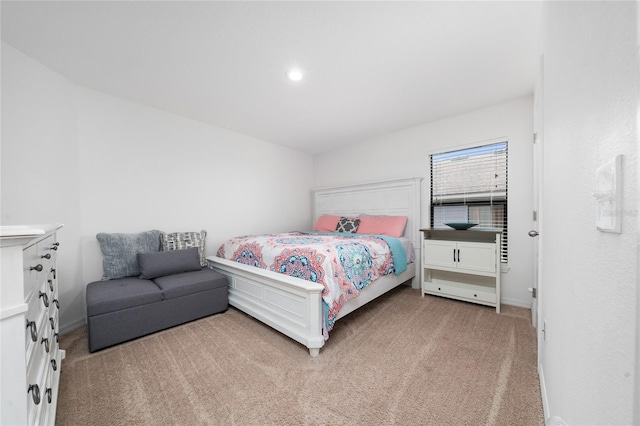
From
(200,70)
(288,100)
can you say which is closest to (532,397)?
(288,100)

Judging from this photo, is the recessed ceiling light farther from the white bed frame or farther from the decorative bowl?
the decorative bowl

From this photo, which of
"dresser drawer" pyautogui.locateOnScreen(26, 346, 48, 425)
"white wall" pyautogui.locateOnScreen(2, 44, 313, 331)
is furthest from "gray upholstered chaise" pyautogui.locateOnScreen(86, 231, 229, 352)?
"dresser drawer" pyautogui.locateOnScreen(26, 346, 48, 425)

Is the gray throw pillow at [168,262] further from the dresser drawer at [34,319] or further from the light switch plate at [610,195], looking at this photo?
the light switch plate at [610,195]

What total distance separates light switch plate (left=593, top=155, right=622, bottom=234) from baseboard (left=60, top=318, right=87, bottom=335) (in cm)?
358

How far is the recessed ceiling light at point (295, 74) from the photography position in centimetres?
220

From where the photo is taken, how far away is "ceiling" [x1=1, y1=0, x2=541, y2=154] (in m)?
1.58

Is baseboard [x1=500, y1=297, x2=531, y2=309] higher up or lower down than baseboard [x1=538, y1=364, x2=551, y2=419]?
lower down

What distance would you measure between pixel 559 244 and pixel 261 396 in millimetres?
1684

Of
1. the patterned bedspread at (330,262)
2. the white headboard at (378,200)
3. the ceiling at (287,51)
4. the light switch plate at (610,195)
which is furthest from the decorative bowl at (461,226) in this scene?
the light switch plate at (610,195)

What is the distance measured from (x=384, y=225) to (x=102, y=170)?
3.45 m

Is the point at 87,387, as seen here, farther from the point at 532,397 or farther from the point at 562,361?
the point at 532,397

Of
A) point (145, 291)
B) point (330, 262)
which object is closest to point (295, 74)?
point (330, 262)

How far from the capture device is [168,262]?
8.48ft

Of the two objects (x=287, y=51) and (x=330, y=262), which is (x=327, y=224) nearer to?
(x=330, y=262)
